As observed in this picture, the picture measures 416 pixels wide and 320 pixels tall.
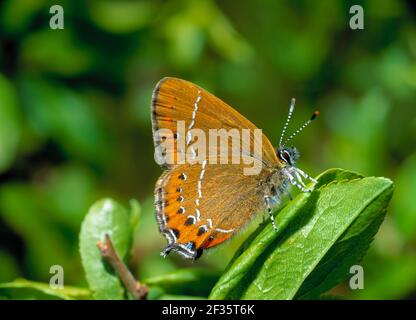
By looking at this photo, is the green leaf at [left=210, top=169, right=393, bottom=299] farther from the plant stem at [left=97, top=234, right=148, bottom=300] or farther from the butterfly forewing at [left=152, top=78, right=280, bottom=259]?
the butterfly forewing at [left=152, top=78, right=280, bottom=259]

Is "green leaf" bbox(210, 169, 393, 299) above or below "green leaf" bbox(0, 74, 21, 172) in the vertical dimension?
below

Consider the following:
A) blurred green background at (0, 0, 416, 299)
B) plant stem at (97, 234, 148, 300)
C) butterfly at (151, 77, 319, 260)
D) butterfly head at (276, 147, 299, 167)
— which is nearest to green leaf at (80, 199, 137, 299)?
plant stem at (97, 234, 148, 300)

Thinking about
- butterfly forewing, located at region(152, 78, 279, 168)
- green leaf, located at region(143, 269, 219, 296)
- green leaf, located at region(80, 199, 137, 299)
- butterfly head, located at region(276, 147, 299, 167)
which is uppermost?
butterfly forewing, located at region(152, 78, 279, 168)

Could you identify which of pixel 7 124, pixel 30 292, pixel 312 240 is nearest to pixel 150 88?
pixel 7 124

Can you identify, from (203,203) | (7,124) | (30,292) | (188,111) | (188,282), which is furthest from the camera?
(7,124)

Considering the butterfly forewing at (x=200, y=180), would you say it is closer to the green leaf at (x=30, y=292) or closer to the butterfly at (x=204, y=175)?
the butterfly at (x=204, y=175)

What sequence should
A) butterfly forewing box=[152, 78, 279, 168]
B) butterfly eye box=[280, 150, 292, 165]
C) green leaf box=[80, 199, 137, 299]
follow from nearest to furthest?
green leaf box=[80, 199, 137, 299]
butterfly forewing box=[152, 78, 279, 168]
butterfly eye box=[280, 150, 292, 165]

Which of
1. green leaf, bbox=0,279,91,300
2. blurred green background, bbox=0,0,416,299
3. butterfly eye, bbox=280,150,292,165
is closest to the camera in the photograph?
green leaf, bbox=0,279,91,300

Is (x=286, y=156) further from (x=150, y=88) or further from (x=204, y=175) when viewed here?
(x=150, y=88)
